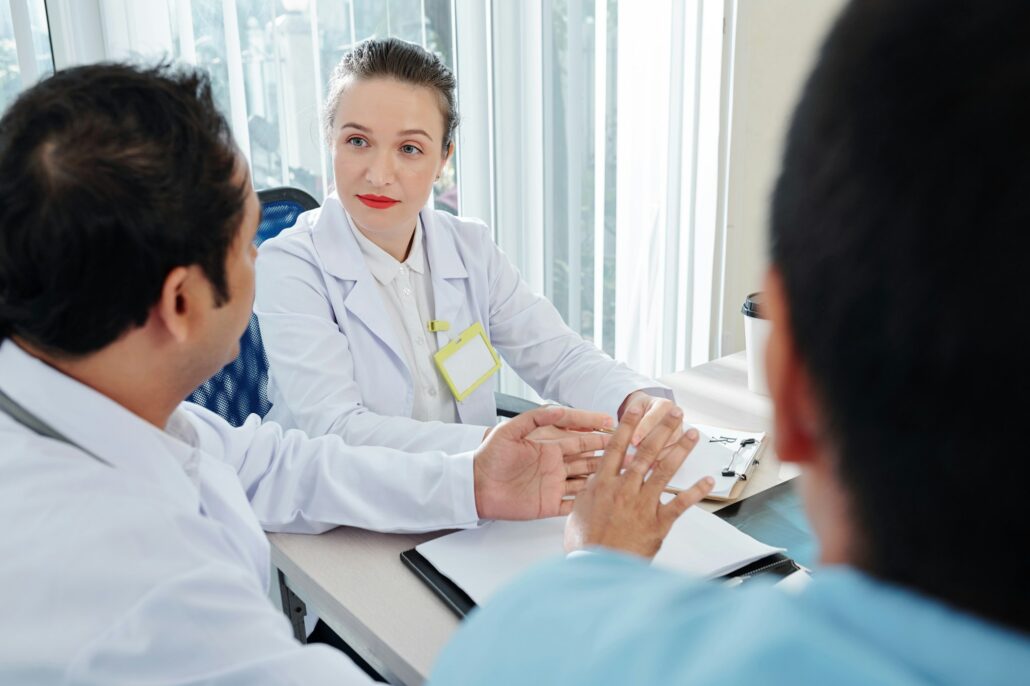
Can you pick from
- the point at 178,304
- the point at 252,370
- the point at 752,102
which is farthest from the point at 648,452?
the point at 752,102

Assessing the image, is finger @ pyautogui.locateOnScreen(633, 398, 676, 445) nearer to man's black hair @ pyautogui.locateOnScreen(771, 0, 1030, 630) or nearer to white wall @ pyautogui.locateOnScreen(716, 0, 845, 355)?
man's black hair @ pyautogui.locateOnScreen(771, 0, 1030, 630)

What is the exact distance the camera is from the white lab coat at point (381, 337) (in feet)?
4.88

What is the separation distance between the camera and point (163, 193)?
2.50 ft

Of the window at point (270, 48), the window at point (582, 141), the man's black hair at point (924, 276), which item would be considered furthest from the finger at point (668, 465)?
the window at point (582, 141)

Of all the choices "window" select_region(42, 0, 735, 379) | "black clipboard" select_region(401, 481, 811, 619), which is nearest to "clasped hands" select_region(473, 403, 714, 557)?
"black clipboard" select_region(401, 481, 811, 619)

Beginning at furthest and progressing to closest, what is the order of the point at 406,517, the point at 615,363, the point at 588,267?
1. the point at 588,267
2. the point at 615,363
3. the point at 406,517

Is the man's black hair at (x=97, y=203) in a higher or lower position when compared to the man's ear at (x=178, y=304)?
higher

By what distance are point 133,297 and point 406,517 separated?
0.50 meters

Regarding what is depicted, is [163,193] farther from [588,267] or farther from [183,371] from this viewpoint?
[588,267]

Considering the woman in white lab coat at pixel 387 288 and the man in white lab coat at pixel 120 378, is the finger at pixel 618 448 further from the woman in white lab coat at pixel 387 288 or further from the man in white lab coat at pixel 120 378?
the woman in white lab coat at pixel 387 288

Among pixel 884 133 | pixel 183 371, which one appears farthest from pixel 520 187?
pixel 884 133

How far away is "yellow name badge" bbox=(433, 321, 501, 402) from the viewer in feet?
5.49

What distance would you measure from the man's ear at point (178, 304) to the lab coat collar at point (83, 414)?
A: 0.27 ft

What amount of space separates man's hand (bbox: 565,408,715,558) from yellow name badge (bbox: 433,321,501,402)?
2.26ft
